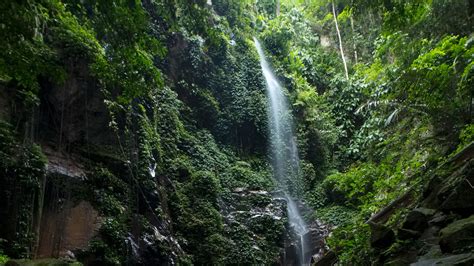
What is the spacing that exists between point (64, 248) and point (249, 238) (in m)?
5.36

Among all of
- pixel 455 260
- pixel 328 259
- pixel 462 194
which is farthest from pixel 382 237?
pixel 328 259

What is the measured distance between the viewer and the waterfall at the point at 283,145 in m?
14.9

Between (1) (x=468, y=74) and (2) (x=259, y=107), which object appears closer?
(1) (x=468, y=74)

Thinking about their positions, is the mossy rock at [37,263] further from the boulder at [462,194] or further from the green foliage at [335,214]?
the green foliage at [335,214]

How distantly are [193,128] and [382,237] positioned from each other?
9.95m

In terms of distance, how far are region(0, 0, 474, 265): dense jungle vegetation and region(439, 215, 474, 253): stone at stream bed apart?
912 millimetres

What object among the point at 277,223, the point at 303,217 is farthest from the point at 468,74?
the point at 303,217

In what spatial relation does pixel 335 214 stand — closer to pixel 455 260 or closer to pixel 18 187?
pixel 18 187

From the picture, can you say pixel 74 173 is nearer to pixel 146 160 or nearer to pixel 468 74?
pixel 146 160

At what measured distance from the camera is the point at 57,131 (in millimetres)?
8398

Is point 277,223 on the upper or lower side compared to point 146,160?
lower

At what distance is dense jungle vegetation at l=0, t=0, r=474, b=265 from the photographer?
16.9ft

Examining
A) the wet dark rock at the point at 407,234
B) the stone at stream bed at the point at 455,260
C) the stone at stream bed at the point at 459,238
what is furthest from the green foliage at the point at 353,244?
the stone at stream bed at the point at 455,260

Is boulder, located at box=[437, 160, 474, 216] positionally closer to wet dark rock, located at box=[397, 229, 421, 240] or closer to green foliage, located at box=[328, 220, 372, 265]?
wet dark rock, located at box=[397, 229, 421, 240]
